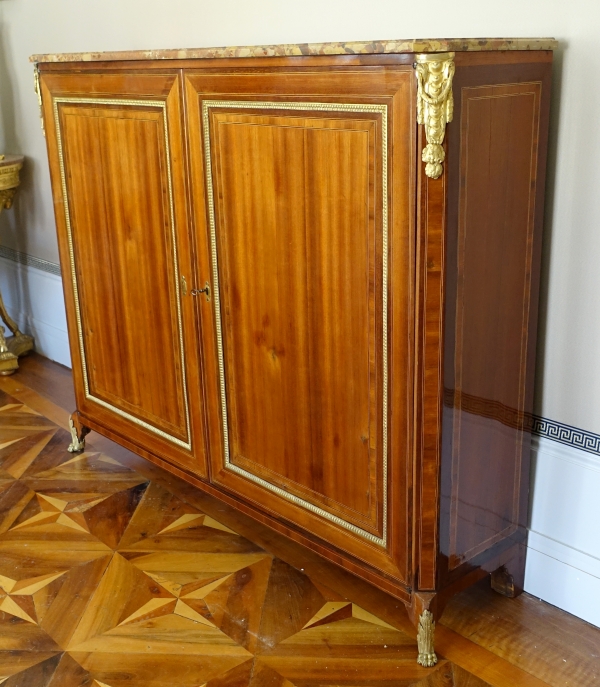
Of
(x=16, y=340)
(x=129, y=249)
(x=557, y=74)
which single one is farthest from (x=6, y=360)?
(x=557, y=74)

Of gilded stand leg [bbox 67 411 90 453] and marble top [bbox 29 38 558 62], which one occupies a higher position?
marble top [bbox 29 38 558 62]

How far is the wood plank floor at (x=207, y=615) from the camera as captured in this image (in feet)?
4.94

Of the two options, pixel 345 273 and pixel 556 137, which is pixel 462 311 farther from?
pixel 556 137

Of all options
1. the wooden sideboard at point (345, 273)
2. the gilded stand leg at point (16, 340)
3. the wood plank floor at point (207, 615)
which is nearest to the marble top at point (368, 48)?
the wooden sideboard at point (345, 273)

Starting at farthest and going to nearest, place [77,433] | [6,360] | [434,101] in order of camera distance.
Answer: [6,360] → [77,433] → [434,101]

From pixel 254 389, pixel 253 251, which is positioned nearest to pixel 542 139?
pixel 253 251

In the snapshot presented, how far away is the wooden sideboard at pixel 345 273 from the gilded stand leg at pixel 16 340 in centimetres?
132

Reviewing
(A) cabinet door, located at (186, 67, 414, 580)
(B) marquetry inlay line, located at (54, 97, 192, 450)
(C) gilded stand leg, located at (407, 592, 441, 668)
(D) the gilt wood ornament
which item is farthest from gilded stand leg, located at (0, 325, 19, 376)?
(D) the gilt wood ornament

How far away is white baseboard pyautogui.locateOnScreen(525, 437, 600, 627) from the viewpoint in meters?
1.59

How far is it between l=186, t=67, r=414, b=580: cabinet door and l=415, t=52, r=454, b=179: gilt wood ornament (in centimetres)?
3

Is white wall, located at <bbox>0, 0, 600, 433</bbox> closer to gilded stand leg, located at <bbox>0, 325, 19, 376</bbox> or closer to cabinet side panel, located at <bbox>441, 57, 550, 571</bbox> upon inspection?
cabinet side panel, located at <bbox>441, 57, 550, 571</bbox>

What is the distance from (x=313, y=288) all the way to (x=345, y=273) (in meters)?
0.09

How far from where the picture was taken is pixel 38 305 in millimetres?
3133

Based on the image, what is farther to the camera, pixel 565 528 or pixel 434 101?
pixel 565 528
